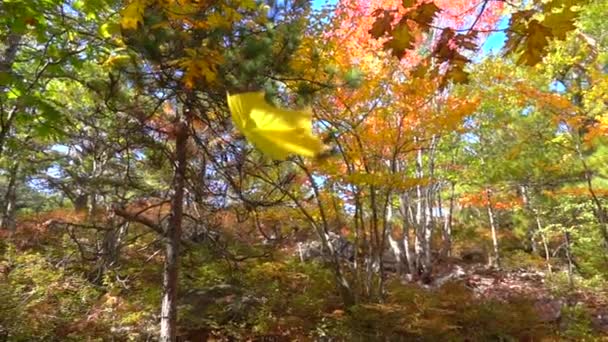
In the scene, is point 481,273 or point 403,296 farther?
point 481,273

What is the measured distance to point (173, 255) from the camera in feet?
14.9

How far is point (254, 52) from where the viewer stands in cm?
327

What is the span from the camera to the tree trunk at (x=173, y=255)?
4441mm

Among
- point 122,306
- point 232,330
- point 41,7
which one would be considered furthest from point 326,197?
point 41,7

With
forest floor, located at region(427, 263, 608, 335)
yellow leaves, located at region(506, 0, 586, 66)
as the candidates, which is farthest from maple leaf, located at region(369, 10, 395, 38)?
forest floor, located at region(427, 263, 608, 335)

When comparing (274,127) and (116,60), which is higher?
(116,60)

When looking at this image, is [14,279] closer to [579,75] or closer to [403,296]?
[403,296]

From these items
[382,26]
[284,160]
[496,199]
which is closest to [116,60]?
[382,26]

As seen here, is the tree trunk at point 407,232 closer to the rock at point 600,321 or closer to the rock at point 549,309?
the rock at point 549,309

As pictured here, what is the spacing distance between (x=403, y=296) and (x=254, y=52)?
495cm

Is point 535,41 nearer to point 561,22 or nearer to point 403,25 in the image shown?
point 561,22

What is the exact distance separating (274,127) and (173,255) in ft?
14.8

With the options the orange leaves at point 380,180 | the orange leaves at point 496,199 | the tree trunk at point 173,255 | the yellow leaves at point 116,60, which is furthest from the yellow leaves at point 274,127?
the orange leaves at point 496,199

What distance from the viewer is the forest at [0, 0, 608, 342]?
2.36m
